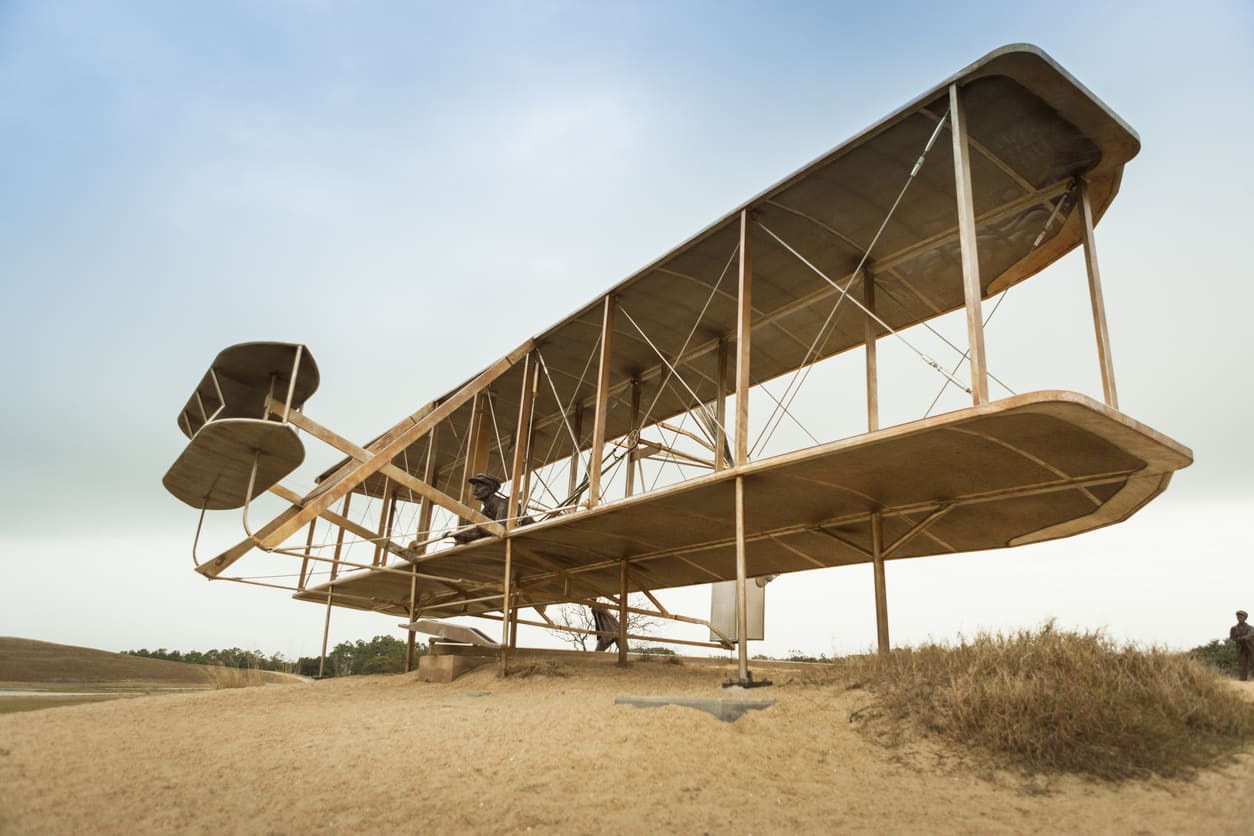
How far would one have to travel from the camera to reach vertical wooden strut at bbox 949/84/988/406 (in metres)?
8.09

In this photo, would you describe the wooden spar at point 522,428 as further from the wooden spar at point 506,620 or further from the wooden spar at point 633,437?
the wooden spar at point 633,437

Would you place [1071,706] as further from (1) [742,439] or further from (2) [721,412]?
(2) [721,412]

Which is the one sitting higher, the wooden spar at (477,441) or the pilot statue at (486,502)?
the wooden spar at (477,441)

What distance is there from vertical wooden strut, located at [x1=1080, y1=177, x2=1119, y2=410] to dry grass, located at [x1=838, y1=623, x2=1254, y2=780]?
110 inches

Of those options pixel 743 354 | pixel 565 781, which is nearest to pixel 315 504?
pixel 743 354

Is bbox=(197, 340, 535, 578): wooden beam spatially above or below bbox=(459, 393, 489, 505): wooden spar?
below

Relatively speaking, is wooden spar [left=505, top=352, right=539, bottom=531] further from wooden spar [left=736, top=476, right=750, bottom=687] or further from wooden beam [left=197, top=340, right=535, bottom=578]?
wooden spar [left=736, top=476, right=750, bottom=687]

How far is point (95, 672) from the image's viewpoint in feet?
73.8

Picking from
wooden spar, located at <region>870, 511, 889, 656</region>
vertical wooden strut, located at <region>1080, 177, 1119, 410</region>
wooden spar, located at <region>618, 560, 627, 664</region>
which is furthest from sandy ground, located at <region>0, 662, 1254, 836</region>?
wooden spar, located at <region>618, 560, 627, 664</region>

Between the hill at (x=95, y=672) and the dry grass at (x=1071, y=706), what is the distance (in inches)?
639

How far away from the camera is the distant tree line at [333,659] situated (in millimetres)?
26344

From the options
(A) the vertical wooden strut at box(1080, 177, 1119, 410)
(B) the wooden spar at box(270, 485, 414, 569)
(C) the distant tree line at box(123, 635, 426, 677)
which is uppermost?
(A) the vertical wooden strut at box(1080, 177, 1119, 410)

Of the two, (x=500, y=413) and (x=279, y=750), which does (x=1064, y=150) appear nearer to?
(x=279, y=750)

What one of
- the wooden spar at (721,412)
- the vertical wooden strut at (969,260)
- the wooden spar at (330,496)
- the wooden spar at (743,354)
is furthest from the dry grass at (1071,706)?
the wooden spar at (330,496)
